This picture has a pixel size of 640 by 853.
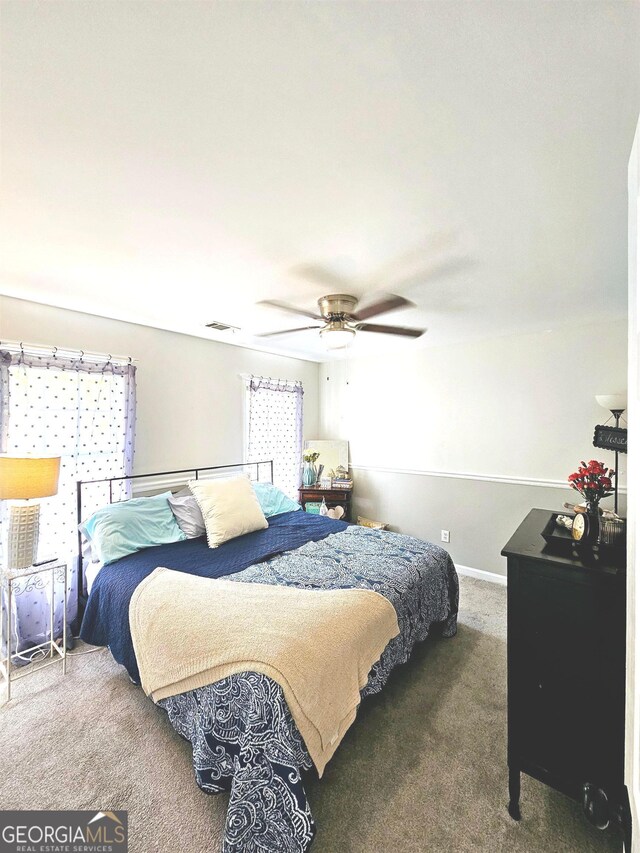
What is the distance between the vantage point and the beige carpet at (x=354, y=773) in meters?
1.40

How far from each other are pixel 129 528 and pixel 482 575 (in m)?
3.34

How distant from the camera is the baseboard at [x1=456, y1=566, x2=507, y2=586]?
3.60 metres

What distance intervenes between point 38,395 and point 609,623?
3.41 m

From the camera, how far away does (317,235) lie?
1.73 metres

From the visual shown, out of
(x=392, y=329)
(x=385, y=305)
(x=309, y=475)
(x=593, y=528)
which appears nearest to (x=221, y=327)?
(x=392, y=329)

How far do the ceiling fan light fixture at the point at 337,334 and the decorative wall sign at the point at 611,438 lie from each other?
2123 mm

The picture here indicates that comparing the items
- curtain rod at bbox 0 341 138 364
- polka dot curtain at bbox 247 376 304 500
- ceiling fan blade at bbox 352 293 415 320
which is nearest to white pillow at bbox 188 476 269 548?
polka dot curtain at bbox 247 376 304 500

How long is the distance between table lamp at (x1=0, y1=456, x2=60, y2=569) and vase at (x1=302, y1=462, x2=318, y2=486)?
2.75 meters

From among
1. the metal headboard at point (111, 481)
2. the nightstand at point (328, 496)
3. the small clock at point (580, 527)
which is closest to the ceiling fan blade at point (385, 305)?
the small clock at point (580, 527)

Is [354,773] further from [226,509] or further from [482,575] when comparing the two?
[482,575]

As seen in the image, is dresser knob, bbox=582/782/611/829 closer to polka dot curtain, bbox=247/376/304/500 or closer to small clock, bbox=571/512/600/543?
small clock, bbox=571/512/600/543

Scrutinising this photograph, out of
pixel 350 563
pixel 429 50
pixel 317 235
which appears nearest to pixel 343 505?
pixel 350 563

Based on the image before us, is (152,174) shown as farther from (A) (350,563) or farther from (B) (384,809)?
(B) (384,809)

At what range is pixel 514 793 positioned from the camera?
148cm
